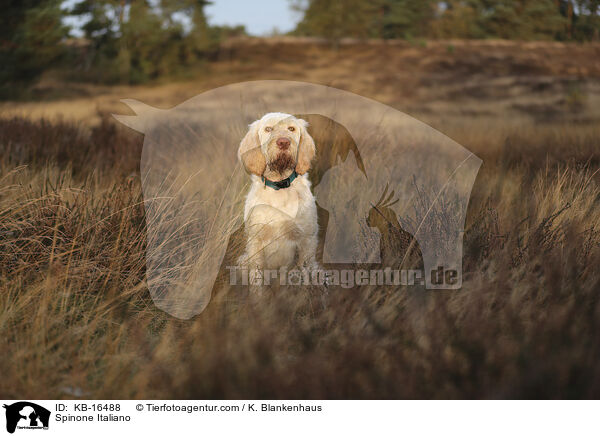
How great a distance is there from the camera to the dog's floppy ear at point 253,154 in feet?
10.00

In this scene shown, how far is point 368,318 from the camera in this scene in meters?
2.07

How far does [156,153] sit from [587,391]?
4.26 metres

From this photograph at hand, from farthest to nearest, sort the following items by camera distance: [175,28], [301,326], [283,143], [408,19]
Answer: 1. [408,19]
2. [175,28]
3. [283,143]
4. [301,326]

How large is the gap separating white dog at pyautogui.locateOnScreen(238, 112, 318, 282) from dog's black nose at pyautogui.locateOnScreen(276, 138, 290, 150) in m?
0.03

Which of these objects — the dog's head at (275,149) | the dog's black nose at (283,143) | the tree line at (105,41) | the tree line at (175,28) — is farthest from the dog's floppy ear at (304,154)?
the tree line at (105,41)

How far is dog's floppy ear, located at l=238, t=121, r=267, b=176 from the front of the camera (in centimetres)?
305

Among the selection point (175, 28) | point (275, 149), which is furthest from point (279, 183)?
point (175, 28)

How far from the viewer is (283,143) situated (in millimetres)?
2908

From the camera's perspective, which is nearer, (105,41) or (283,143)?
(283,143)

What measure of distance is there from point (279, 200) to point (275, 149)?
0.33 m

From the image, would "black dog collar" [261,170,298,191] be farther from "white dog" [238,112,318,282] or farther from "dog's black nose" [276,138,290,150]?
"dog's black nose" [276,138,290,150]

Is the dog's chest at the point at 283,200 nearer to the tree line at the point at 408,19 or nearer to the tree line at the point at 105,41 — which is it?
the tree line at the point at 408,19

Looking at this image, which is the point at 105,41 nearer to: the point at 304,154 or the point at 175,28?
the point at 175,28
